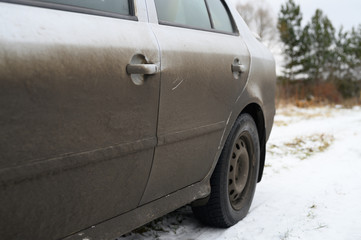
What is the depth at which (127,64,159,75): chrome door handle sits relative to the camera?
1.79 metres

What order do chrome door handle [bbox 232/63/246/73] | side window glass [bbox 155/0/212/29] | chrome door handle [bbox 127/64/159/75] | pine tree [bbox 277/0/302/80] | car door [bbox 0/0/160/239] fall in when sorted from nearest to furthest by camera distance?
car door [bbox 0/0/160/239], chrome door handle [bbox 127/64/159/75], side window glass [bbox 155/0/212/29], chrome door handle [bbox 232/63/246/73], pine tree [bbox 277/0/302/80]

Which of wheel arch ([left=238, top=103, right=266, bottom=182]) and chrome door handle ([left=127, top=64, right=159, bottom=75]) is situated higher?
chrome door handle ([left=127, top=64, right=159, bottom=75])

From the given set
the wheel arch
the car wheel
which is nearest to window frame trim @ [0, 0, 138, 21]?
the car wheel

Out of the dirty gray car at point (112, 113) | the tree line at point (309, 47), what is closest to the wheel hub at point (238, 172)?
the dirty gray car at point (112, 113)

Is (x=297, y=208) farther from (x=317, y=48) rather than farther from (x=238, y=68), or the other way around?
(x=317, y=48)

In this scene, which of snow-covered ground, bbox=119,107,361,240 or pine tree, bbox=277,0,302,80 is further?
pine tree, bbox=277,0,302,80

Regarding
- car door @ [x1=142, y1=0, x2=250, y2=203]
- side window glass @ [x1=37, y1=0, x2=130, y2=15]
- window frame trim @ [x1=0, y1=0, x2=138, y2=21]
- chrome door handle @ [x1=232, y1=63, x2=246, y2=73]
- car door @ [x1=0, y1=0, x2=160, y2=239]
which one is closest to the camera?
car door @ [x1=0, y1=0, x2=160, y2=239]

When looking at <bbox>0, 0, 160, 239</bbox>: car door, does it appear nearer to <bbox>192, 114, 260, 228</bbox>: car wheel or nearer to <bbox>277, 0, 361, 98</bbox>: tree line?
<bbox>192, 114, 260, 228</bbox>: car wheel

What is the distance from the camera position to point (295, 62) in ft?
142

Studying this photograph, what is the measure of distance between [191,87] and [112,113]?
67 cm

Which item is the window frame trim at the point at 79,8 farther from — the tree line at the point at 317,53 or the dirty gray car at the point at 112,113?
the tree line at the point at 317,53

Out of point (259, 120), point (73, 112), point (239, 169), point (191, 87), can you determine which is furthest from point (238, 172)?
point (73, 112)

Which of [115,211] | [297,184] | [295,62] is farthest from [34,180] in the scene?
[295,62]

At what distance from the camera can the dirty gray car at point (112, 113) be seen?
138 cm
